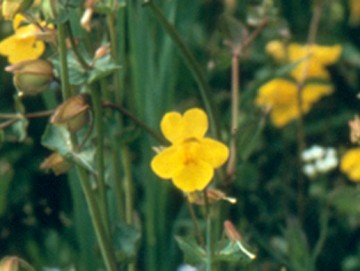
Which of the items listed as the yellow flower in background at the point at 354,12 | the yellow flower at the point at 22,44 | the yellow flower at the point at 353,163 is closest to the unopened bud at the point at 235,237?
the yellow flower at the point at 22,44

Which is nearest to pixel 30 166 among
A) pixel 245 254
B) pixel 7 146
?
pixel 7 146

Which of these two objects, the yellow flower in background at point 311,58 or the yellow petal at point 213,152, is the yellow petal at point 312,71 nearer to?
the yellow flower in background at point 311,58

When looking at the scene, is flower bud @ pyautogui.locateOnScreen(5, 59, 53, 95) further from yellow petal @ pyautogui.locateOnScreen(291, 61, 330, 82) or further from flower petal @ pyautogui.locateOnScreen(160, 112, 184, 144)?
yellow petal @ pyautogui.locateOnScreen(291, 61, 330, 82)

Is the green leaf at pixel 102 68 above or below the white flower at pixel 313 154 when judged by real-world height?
above

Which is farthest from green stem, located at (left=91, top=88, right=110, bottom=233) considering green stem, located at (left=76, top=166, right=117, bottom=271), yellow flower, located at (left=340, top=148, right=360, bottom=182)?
yellow flower, located at (left=340, top=148, right=360, bottom=182)

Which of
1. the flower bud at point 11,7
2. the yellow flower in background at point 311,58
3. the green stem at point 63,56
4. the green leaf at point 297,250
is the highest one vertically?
the flower bud at point 11,7

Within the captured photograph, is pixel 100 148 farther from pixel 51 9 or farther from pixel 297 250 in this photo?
pixel 297 250

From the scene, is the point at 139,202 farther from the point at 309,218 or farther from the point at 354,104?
the point at 354,104
